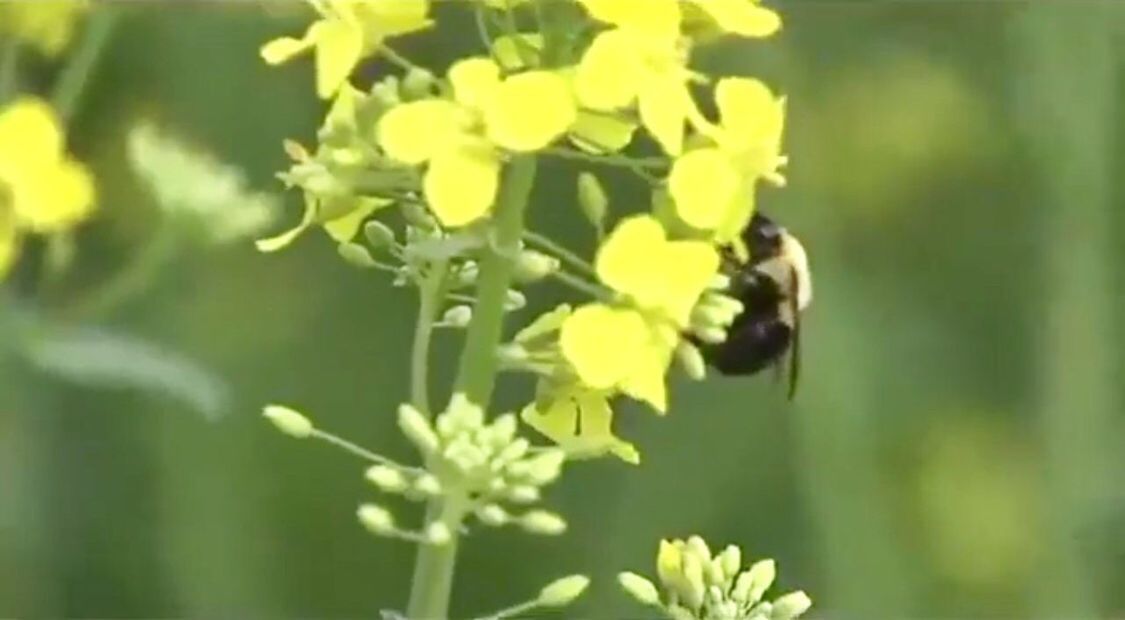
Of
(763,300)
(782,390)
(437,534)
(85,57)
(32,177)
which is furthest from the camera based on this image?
(782,390)

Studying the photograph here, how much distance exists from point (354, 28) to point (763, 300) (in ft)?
0.73

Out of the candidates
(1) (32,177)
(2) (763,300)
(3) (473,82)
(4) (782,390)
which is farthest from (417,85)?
(4) (782,390)

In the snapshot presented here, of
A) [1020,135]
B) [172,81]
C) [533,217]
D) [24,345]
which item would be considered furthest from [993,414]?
[24,345]

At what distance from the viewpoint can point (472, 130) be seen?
0.38 meters

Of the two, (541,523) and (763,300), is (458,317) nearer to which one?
(541,523)

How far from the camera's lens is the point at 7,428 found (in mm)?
1014

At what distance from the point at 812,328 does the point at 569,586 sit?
687mm

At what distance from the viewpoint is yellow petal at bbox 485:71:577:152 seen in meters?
0.36

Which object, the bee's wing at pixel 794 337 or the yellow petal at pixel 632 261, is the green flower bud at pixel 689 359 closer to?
the yellow petal at pixel 632 261

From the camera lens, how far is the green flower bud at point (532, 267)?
374mm

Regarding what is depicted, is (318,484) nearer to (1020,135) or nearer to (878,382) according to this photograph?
(878,382)

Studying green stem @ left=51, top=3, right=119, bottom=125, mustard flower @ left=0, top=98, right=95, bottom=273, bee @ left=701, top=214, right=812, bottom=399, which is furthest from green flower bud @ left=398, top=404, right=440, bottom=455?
green stem @ left=51, top=3, right=119, bottom=125

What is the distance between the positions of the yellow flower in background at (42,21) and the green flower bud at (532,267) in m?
0.52

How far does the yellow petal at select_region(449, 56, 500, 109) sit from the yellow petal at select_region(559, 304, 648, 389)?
4 cm
